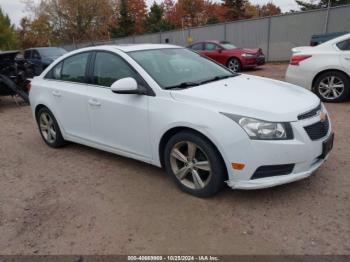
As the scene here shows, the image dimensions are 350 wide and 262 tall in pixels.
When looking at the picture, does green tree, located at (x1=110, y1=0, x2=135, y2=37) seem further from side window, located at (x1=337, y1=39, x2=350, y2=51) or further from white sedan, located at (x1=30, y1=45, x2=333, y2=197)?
white sedan, located at (x1=30, y1=45, x2=333, y2=197)

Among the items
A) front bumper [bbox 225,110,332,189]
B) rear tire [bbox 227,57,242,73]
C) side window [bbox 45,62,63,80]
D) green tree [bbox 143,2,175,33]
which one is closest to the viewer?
front bumper [bbox 225,110,332,189]

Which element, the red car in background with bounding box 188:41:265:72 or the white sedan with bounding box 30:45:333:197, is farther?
the red car in background with bounding box 188:41:265:72

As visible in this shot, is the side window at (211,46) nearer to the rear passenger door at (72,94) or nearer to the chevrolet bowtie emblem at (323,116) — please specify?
the rear passenger door at (72,94)

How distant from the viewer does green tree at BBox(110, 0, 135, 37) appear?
45375 millimetres

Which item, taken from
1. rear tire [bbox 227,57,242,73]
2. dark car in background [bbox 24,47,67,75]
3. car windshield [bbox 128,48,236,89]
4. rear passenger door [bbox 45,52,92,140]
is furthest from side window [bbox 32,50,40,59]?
car windshield [bbox 128,48,236,89]

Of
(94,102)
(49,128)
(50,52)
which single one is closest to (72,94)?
(94,102)

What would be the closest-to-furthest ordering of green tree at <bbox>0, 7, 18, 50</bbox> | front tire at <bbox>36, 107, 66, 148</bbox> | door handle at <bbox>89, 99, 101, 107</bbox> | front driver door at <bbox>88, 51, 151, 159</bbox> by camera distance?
front driver door at <bbox>88, 51, 151, 159</bbox>, door handle at <bbox>89, 99, 101, 107</bbox>, front tire at <bbox>36, 107, 66, 148</bbox>, green tree at <bbox>0, 7, 18, 50</bbox>

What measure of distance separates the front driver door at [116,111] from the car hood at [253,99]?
0.55 metres

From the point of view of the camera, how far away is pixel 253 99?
331 centimetres

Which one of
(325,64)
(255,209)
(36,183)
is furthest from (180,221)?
(325,64)

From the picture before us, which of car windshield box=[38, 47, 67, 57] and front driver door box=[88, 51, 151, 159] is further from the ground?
front driver door box=[88, 51, 151, 159]

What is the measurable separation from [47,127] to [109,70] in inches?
74.0

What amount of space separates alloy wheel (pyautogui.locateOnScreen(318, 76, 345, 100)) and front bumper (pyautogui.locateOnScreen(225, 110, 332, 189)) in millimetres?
4273

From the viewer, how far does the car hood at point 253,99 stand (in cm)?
310
